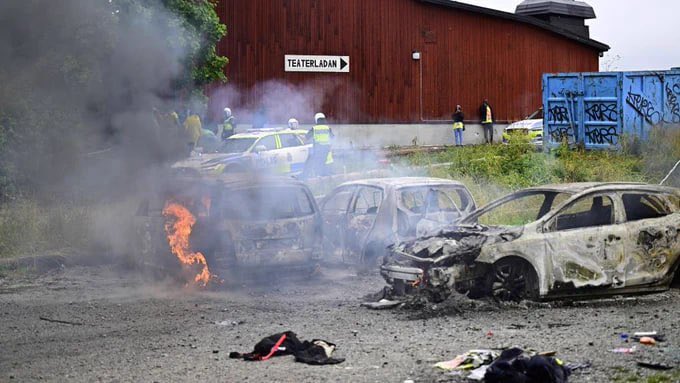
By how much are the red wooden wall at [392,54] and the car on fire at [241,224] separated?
18.2 m

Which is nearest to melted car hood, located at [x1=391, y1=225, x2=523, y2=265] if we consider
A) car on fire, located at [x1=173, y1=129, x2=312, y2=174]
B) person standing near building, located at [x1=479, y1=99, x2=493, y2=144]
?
car on fire, located at [x1=173, y1=129, x2=312, y2=174]

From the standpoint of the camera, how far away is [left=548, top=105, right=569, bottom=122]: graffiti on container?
24.8m

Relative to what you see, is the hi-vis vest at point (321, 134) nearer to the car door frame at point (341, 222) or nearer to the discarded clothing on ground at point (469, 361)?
the car door frame at point (341, 222)

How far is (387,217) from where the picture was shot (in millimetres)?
12977

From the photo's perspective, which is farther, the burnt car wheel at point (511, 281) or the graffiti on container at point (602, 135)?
the graffiti on container at point (602, 135)

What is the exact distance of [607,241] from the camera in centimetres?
1058

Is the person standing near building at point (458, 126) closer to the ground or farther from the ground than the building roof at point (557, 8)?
closer to the ground

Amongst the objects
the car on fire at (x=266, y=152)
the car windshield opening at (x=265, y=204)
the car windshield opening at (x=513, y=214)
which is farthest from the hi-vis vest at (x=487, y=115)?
the car windshield opening at (x=265, y=204)

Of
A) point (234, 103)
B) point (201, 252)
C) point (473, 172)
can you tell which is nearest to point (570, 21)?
point (234, 103)

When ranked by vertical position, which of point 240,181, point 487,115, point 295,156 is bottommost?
point 240,181

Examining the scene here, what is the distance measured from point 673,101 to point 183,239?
612 inches

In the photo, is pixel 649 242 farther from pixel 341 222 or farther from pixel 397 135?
pixel 397 135

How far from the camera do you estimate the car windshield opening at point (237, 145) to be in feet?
72.3

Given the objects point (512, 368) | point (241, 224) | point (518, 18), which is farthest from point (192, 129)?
point (518, 18)
